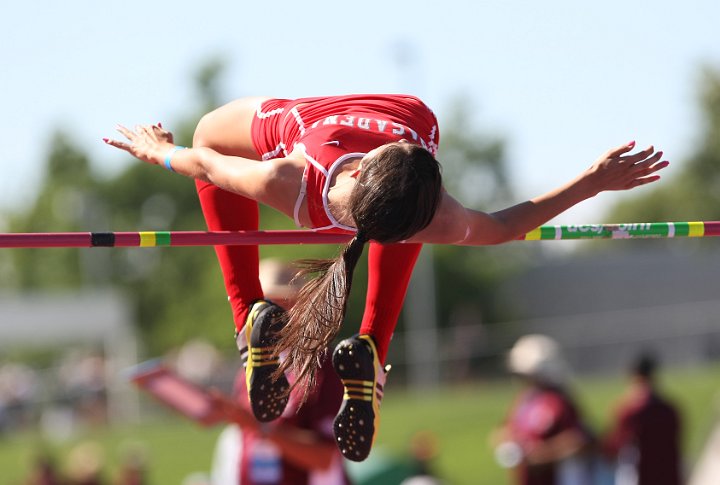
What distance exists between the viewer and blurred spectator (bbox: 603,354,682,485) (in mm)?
8211

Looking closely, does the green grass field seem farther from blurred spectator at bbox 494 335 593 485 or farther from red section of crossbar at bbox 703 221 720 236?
red section of crossbar at bbox 703 221 720 236

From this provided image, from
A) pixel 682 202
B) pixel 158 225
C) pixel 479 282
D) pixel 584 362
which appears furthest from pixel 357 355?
pixel 682 202

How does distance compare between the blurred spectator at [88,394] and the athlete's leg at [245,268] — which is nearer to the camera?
the athlete's leg at [245,268]

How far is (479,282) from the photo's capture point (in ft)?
113

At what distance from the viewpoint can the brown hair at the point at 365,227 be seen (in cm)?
384

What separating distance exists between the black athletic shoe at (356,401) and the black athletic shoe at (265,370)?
268 mm

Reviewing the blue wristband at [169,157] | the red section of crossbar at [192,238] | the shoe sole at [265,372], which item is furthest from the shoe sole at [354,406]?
the blue wristband at [169,157]

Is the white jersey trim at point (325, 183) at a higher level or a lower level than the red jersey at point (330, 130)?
lower

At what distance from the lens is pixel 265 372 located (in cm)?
449

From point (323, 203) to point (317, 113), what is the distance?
0.45 meters

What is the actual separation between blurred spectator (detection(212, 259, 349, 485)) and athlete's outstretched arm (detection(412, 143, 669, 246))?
1.38m

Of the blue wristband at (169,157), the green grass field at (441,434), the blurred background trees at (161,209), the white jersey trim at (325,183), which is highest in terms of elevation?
the blurred background trees at (161,209)

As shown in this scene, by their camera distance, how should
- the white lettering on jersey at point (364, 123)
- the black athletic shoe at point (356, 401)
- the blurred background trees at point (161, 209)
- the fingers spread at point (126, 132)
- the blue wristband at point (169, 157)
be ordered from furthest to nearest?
1. the blurred background trees at point (161, 209)
2. the fingers spread at point (126, 132)
3. the blue wristband at point (169, 157)
4. the black athletic shoe at point (356, 401)
5. the white lettering on jersey at point (364, 123)

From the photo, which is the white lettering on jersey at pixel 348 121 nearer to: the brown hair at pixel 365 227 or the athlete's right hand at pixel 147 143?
the brown hair at pixel 365 227
